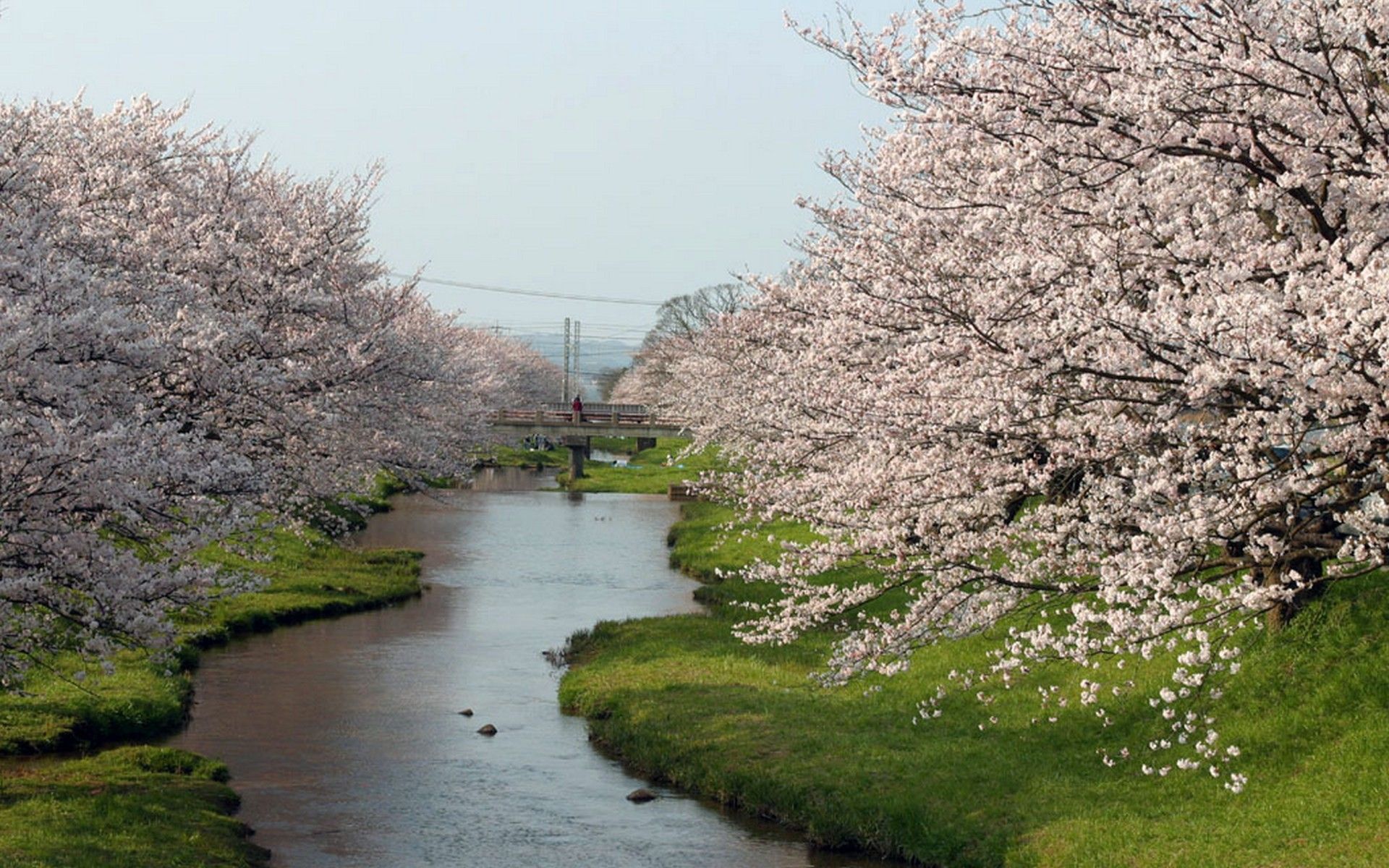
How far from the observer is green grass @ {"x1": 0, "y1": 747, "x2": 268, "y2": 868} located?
49.5ft

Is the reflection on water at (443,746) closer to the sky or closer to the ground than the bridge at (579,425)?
closer to the ground

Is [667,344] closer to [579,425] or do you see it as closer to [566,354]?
[579,425]

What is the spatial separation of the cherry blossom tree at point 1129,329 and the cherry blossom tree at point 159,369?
292 inches

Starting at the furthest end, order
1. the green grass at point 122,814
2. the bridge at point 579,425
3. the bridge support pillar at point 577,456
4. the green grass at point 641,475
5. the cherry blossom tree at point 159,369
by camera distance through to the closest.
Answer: the bridge support pillar at point 577,456, the bridge at point 579,425, the green grass at point 641,475, the green grass at point 122,814, the cherry blossom tree at point 159,369

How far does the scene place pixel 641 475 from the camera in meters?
90.6

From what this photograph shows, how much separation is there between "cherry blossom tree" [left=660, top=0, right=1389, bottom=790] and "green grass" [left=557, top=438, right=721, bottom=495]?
5710 cm

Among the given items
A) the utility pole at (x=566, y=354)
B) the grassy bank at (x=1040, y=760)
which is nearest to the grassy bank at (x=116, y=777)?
the grassy bank at (x=1040, y=760)

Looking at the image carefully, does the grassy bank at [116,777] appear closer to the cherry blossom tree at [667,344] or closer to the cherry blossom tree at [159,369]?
the cherry blossom tree at [159,369]

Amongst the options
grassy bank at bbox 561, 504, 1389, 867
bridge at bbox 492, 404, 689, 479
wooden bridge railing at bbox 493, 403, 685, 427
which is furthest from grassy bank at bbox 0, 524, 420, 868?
wooden bridge railing at bbox 493, 403, 685, 427

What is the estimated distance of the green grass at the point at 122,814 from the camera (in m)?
15.1

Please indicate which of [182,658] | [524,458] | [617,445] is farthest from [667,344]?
[182,658]

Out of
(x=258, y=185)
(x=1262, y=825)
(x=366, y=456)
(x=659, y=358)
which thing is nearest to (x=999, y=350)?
(x=1262, y=825)

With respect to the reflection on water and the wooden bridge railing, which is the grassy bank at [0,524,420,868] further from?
the wooden bridge railing

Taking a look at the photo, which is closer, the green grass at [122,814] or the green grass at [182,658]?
the green grass at [122,814]
